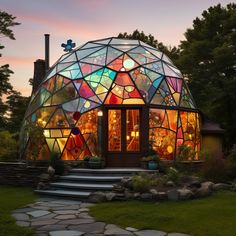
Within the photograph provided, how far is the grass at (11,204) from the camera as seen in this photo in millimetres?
6734

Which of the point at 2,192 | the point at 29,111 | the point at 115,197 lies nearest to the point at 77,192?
the point at 115,197

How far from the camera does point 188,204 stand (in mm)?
9125

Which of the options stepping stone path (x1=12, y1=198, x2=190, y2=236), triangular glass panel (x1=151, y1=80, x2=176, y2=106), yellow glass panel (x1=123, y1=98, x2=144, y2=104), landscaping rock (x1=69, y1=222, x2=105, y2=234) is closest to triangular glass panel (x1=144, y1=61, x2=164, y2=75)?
triangular glass panel (x1=151, y1=80, x2=176, y2=106)

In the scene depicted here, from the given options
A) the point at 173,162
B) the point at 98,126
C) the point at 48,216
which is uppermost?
the point at 98,126

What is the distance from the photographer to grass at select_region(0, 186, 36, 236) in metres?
6.73

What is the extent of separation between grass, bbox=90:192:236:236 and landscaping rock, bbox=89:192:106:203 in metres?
0.43

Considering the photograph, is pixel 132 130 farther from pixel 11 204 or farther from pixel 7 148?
pixel 11 204

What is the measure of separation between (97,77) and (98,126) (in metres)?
2.04

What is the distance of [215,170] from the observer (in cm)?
1241

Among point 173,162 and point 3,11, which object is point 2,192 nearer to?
point 173,162

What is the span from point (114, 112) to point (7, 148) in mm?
5359

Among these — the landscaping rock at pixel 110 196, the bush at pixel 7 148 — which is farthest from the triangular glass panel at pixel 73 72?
the landscaping rock at pixel 110 196

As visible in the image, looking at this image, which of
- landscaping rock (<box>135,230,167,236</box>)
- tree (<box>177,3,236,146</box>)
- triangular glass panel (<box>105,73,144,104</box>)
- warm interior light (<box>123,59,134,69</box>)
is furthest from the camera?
tree (<box>177,3,236,146</box>)

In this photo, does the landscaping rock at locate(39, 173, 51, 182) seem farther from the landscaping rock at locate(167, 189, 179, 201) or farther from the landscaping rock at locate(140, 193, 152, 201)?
the landscaping rock at locate(167, 189, 179, 201)
